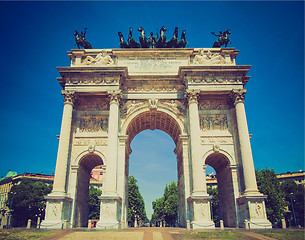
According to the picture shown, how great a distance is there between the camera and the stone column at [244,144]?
21.9 metres

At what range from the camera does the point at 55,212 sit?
2055 centimetres

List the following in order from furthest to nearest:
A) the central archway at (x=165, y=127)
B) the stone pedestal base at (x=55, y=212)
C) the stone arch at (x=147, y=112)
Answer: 1. the stone arch at (x=147, y=112)
2. the central archway at (x=165, y=127)
3. the stone pedestal base at (x=55, y=212)

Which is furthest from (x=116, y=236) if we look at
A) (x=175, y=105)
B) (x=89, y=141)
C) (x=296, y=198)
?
(x=296, y=198)

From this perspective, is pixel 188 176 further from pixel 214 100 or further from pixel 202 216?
pixel 214 100

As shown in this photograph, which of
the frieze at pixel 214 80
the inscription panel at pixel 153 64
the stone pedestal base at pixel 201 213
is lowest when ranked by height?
the stone pedestal base at pixel 201 213

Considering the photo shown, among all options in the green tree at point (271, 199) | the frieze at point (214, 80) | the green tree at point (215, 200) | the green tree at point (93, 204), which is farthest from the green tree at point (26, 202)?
the frieze at point (214, 80)

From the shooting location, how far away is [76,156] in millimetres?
24500

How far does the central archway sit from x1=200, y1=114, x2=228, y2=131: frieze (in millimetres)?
2337

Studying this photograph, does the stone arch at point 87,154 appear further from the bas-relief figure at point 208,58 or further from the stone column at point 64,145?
the bas-relief figure at point 208,58

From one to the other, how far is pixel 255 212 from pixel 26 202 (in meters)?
50.0

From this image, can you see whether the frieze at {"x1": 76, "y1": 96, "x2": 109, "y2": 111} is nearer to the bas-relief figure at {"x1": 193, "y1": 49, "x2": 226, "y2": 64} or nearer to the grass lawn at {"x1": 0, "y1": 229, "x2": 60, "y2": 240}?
the bas-relief figure at {"x1": 193, "y1": 49, "x2": 226, "y2": 64}

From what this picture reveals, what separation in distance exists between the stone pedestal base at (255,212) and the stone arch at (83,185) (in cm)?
1434

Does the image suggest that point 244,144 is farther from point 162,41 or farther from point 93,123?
point 93,123

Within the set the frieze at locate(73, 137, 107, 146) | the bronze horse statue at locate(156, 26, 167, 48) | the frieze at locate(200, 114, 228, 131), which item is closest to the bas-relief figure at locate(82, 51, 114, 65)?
the bronze horse statue at locate(156, 26, 167, 48)
